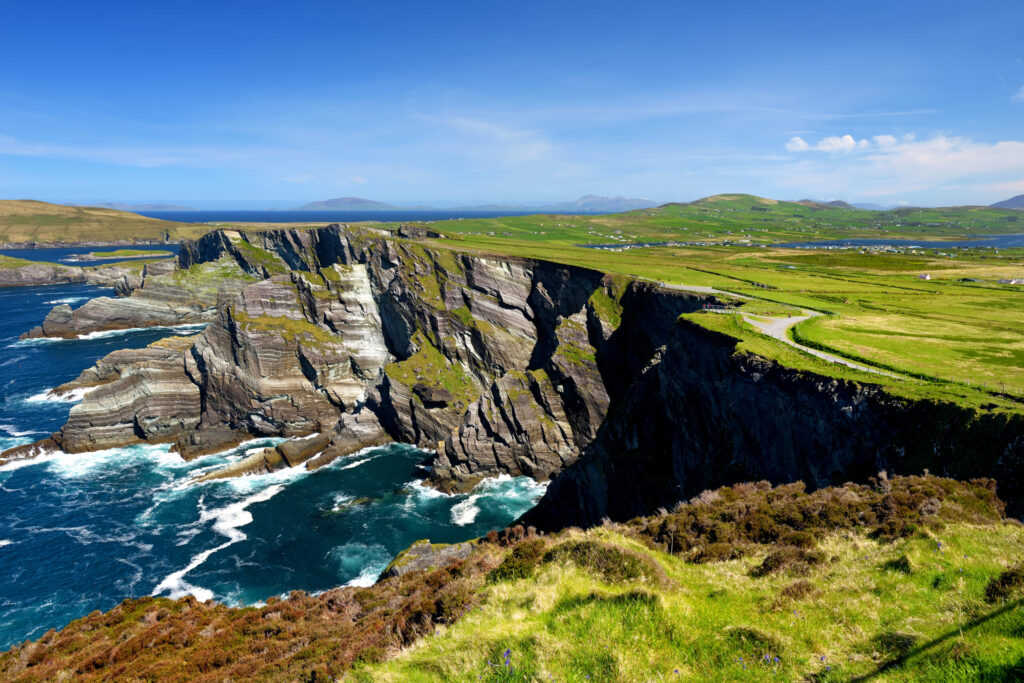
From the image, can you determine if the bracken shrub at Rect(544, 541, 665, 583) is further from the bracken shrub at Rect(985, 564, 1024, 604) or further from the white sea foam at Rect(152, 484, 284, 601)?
the white sea foam at Rect(152, 484, 284, 601)

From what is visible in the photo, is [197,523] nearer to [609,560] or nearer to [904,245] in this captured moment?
[609,560]

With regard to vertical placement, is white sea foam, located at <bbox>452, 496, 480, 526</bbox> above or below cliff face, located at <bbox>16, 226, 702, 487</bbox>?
below

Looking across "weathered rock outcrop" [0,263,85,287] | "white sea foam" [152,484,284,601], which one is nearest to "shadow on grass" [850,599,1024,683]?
"white sea foam" [152,484,284,601]

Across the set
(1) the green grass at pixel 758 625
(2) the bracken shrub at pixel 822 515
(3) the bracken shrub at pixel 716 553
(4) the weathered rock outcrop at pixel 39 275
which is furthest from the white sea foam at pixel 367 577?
(4) the weathered rock outcrop at pixel 39 275

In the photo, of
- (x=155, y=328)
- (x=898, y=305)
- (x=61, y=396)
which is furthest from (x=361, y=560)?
(x=155, y=328)

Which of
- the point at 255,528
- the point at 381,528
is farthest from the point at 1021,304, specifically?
the point at 255,528

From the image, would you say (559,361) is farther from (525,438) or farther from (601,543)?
(601,543)

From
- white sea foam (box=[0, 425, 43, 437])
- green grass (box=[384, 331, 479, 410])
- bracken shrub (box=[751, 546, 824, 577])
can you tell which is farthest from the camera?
green grass (box=[384, 331, 479, 410])
